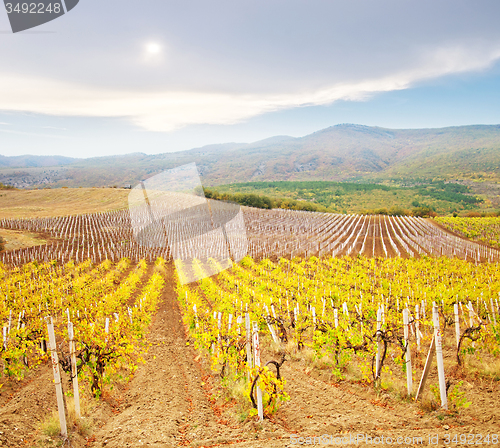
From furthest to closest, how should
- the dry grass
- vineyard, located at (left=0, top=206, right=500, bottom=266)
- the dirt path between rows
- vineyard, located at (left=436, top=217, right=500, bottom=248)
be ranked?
the dry grass, vineyard, located at (left=436, top=217, right=500, bottom=248), vineyard, located at (left=0, top=206, right=500, bottom=266), the dirt path between rows

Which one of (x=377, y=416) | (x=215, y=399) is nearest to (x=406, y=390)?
(x=377, y=416)

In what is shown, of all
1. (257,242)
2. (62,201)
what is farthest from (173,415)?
(62,201)

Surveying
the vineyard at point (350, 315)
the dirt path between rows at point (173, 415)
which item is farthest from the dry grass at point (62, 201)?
the dirt path between rows at point (173, 415)

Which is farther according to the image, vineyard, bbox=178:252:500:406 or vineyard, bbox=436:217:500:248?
vineyard, bbox=436:217:500:248

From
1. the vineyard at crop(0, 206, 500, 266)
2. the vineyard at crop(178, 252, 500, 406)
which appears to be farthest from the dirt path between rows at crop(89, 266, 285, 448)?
the vineyard at crop(0, 206, 500, 266)

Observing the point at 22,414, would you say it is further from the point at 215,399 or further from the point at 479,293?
the point at 479,293

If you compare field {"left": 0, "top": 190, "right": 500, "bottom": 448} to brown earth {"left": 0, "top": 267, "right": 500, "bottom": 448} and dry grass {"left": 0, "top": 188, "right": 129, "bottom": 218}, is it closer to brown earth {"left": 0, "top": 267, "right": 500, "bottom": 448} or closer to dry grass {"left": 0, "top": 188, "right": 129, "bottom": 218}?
brown earth {"left": 0, "top": 267, "right": 500, "bottom": 448}

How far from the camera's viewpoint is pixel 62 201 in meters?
68.4

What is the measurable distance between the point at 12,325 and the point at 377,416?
10645 mm

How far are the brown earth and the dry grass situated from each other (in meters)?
55.6

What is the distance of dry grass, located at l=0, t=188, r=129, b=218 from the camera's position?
56222mm

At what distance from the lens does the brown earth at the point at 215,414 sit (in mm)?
4396

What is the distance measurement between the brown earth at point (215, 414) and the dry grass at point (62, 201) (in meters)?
55.6

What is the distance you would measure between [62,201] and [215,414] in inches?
3042
